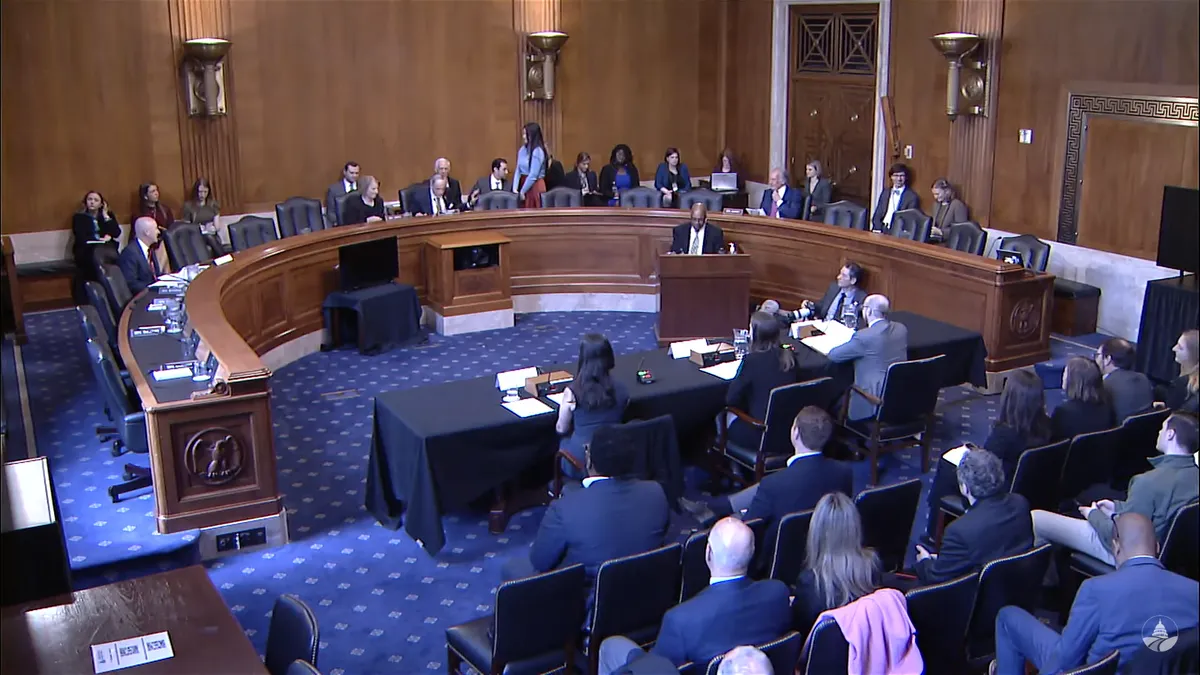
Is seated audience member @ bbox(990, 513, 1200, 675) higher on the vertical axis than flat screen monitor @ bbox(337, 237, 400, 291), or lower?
lower

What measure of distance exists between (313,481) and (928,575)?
13.3ft

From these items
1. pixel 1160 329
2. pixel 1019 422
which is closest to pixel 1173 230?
pixel 1019 422

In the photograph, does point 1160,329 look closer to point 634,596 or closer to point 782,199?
point 782,199

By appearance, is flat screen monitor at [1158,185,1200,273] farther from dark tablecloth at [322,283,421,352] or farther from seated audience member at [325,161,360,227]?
seated audience member at [325,161,360,227]

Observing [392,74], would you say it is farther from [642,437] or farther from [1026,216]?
[642,437]

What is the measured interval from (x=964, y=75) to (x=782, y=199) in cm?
239

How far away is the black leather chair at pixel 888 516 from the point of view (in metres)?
5.12

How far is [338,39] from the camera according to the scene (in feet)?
43.8

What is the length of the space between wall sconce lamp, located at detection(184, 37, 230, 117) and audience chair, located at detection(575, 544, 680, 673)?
932 cm

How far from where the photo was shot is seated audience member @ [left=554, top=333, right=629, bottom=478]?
611cm

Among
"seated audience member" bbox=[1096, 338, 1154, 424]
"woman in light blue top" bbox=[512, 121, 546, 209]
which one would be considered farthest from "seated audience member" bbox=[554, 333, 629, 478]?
"woman in light blue top" bbox=[512, 121, 546, 209]

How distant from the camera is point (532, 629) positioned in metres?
4.34

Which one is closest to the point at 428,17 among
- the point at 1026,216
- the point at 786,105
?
the point at 786,105

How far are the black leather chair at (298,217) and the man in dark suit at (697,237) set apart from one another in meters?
3.60
